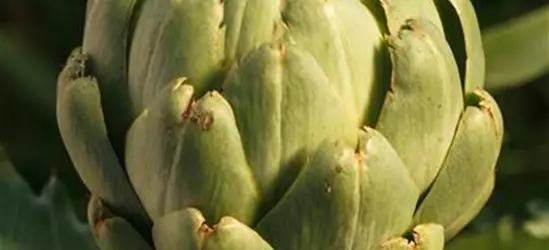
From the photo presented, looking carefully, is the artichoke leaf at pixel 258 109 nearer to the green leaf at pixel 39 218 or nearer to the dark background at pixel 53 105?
the green leaf at pixel 39 218

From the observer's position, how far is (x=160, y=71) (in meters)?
1.24

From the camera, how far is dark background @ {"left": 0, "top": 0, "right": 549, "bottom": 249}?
206 cm

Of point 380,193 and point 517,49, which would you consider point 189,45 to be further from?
point 517,49

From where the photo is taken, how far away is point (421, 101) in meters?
1.23

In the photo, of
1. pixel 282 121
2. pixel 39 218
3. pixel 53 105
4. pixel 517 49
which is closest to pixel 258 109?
pixel 282 121

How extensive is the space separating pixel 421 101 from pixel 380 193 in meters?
0.08

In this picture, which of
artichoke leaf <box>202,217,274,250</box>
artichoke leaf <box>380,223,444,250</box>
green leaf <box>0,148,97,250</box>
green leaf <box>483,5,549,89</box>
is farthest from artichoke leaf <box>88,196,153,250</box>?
green leaf <box>483,5,549,89</box>

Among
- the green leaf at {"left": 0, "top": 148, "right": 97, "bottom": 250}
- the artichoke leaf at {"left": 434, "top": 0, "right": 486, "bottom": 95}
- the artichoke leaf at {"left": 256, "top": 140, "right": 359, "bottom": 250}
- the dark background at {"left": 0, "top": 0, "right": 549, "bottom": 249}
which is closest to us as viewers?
Answer: the artichoke leaf at {"left": 256, "top": 140, "right": 359, "bottom": 250}

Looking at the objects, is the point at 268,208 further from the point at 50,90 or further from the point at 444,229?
the point at 50,90

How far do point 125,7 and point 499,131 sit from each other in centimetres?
33

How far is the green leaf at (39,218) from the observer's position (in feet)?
5.36

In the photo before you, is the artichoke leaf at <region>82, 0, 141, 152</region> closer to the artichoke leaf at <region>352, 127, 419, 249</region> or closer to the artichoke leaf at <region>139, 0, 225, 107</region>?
the artichoke leaf at <region>139, 0, 225, 107</region>

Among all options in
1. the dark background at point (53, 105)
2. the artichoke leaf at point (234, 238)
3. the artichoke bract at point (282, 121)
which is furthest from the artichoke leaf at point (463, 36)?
the dark background at point (53, 105)

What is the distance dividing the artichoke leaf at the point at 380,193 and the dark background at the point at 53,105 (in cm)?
78
